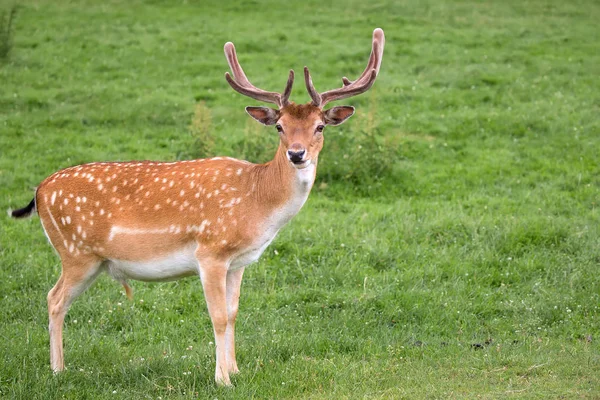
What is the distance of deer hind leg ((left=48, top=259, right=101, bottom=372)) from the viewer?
673cm

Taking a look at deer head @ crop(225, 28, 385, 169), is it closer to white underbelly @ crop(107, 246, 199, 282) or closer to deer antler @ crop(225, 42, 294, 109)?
deer antler @ crop(225, 42, 294, 109)

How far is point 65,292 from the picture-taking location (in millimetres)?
6801

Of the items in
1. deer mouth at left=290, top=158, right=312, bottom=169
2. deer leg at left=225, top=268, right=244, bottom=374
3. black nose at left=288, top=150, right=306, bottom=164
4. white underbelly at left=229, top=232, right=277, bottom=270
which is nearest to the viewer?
black nose at left=288, top=150, right=306, bottom=164

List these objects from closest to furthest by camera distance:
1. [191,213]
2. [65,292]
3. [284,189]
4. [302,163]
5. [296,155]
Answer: [296,155] → [302,163] → [284,189] → [191,213] → [65,292]

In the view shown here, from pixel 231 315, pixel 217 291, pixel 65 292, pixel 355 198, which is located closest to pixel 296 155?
pixel 217 291

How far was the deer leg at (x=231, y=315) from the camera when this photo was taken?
263 inches

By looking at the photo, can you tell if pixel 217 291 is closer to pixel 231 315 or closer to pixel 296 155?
pixel 231 315

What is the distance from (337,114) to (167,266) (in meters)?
→ 1.82

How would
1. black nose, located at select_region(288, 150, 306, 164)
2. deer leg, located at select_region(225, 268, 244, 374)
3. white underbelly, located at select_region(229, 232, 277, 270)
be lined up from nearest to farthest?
black nose, located at select_region(288, 150, 306, 164) → white underbelly, located at select_region(229, 232, 277, 270) → deer leg, located at select_region(225, 268, 244, 374)

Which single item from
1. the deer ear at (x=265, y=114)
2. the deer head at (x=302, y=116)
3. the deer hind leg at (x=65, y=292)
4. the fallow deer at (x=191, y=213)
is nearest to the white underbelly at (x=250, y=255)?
the fallow deer at (x=191, y=213)

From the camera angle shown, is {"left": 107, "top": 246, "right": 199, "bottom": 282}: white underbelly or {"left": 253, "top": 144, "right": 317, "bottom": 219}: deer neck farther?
{"left": 107, "top": 246, "right": 199, "bottom": 282}: white underbelly

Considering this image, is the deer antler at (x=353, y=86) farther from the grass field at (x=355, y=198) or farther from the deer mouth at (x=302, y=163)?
the grass field at (x=355, y=198)

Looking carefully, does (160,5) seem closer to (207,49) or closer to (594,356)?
(207,49)

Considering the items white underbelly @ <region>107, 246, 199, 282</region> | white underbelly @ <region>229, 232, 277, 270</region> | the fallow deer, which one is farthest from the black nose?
white underbelly @ <region>107, 246, 199, 282</region>
